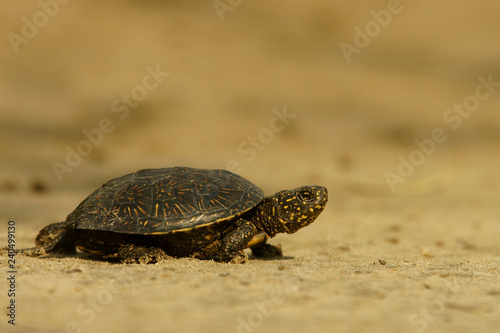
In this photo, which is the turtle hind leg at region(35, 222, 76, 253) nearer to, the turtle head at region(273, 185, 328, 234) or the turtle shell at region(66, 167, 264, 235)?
the turtle shell at region(66, 167, 264, 235)

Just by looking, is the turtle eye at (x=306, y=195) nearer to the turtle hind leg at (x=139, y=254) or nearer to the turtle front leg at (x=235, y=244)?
the turtle front leg at (x=235, y=244)

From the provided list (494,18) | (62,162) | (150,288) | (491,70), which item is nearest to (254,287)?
(150,288)

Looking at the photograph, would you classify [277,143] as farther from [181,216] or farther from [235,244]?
[181,216]

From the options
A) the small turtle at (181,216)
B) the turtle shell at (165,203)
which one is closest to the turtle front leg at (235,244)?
the small turtle at (181,216)

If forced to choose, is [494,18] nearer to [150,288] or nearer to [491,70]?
[491,70]

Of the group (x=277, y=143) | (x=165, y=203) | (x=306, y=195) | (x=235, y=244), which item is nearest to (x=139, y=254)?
(x=165, y=203)
